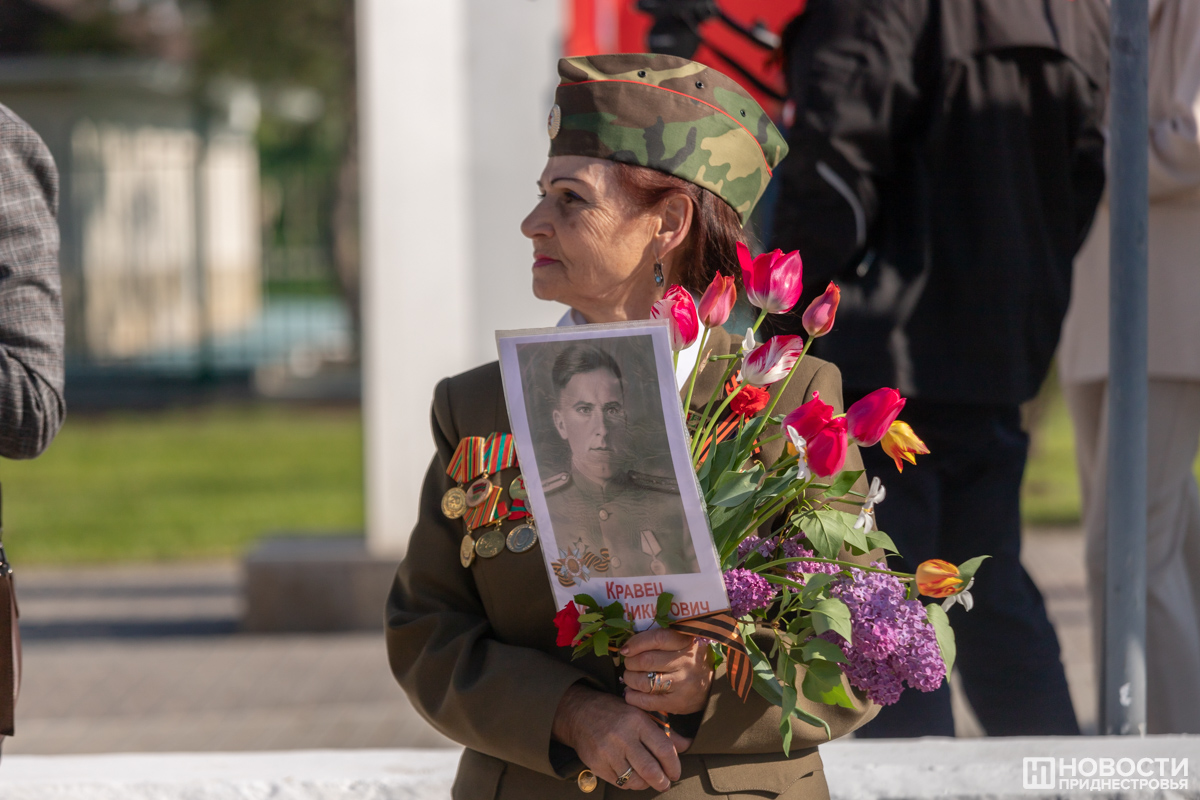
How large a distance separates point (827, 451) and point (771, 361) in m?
0.15

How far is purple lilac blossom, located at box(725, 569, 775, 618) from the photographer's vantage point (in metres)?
1.58

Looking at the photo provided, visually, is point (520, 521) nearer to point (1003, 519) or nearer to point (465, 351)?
point (1003, 519)

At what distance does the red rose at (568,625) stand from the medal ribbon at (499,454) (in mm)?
314

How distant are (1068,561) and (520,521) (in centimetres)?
600

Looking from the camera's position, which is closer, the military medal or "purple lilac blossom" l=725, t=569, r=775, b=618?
"purple lilac blossom" l=725, t=569, r=775, b=618

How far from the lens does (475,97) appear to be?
5.67 metres

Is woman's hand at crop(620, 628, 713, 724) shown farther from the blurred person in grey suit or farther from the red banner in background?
the red banner in background

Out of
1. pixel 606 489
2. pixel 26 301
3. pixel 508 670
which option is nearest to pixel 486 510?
pixel 508 670

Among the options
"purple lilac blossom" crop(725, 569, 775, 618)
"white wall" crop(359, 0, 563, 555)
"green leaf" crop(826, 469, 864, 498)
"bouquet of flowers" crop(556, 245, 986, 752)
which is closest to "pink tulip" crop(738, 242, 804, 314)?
"bouquet of flowers" crop(556, 245, 986, 752)

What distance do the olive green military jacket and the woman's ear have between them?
0.46 ft

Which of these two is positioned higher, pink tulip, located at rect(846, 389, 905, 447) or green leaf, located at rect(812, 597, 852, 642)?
pink tulip, located at rect(846, 389, 905, 447)

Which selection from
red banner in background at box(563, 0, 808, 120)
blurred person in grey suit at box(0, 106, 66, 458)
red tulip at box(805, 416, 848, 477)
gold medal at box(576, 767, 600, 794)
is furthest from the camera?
red banner in background at box(563, 0, 808, 120)

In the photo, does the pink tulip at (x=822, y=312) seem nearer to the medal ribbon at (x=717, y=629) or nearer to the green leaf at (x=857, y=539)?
the green leaf at (x=857, y=539)

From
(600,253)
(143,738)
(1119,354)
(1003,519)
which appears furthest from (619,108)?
(143,738)
